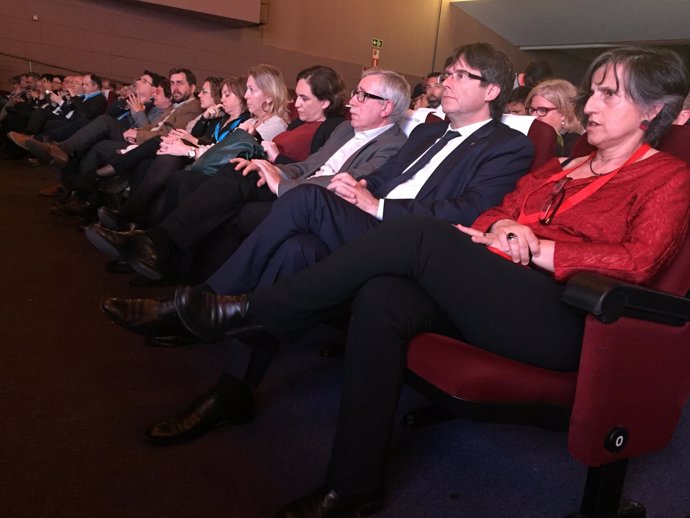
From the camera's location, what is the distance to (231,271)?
1.61m

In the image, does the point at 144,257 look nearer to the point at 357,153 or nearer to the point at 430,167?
the point at 357,153

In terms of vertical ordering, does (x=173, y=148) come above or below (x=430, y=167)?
below

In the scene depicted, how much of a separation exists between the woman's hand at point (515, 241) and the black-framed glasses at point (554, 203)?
0.38ft

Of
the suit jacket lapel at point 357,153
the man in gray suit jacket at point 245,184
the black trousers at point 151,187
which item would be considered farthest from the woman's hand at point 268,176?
the black trousers at point 151,187

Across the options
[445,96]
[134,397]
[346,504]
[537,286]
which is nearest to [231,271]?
[134,397]

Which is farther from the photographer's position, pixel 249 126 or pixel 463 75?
pixel 249 126

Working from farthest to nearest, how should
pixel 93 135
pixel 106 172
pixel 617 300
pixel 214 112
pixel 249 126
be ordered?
pixel 93 135 → pixel 214 112 → pixel 106 172 → pixel 249 126 → pixel 617 300

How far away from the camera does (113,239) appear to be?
215 centimetres

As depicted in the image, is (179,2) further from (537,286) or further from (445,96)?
(537,286)

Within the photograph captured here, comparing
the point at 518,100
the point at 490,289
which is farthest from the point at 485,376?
the point at 518,100

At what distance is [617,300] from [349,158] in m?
1.59

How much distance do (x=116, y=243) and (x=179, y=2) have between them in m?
7.33

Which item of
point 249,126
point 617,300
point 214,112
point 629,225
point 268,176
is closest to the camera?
point 617,300

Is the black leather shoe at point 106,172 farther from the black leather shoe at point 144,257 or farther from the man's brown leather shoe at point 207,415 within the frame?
the man's brown leather shoe at point 207,415
